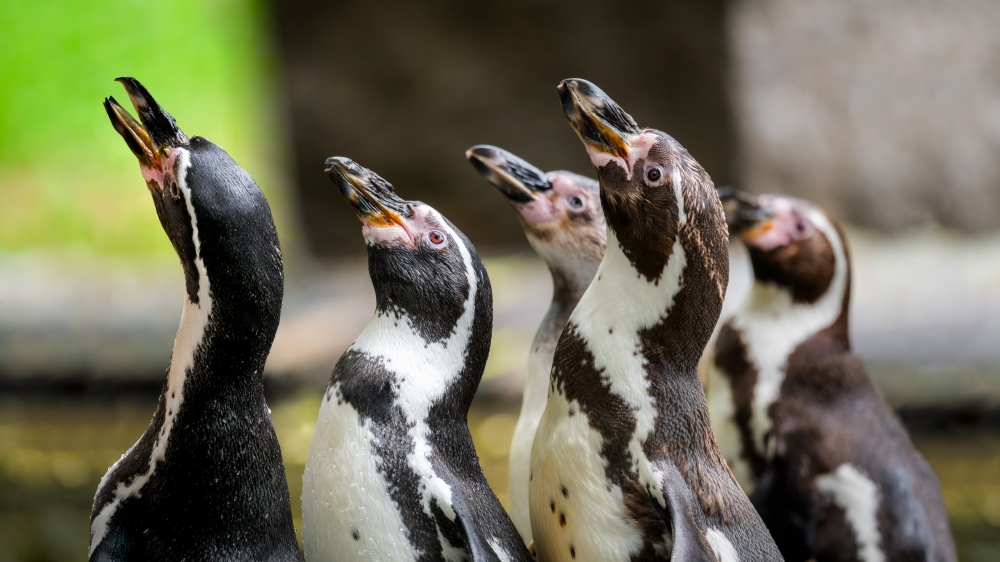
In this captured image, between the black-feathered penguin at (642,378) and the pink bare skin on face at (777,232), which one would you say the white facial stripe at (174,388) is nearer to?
the black-feathered penguin at (642,378)

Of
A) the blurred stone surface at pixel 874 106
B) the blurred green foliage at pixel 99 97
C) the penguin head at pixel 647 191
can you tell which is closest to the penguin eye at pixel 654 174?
the penguin head at pixel 647 191

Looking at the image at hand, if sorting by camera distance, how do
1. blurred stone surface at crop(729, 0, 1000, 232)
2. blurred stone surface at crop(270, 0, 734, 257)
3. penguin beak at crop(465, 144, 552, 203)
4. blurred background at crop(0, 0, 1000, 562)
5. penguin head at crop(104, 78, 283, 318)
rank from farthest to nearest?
blurred stone surface at crop(270, 0, 734, 257), blurred stone surface at crop(729, 0, 1000, 232), blurred background at crop(0, 0, 1000, 562), penguin beak at crop(465, 144, 552, 203), penguin head at crop(104, 78, 283, 318)

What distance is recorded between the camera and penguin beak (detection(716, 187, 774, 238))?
4.12 ft

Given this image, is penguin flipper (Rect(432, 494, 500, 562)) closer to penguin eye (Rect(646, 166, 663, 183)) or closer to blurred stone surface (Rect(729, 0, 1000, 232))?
penguin eye (Rect(646, 166, 663, 183))

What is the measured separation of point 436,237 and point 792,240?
0.48 meters

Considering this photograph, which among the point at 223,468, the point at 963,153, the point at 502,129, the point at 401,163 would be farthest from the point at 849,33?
the point at 223,468

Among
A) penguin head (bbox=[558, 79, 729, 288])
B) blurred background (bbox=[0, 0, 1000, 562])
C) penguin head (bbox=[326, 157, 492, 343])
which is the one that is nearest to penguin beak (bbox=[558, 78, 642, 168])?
penguin head (bbox=[558, 79, 729, 288])

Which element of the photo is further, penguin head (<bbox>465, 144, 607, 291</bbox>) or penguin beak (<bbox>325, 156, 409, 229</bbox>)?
penguin head (<bbox>465, 144, 607, 291</bbox>)

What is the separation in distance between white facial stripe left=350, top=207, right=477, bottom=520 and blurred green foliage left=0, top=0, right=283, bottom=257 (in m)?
4.20

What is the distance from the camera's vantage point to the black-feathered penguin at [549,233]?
114 cm

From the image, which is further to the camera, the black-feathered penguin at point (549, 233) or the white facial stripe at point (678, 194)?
the black-feathered penguin at point (549, 233)

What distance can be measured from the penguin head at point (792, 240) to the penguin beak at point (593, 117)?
35 cm

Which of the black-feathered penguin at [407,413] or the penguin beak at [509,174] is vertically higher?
the penguin beak at [509,174]

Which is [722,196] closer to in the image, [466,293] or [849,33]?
[466,293]
